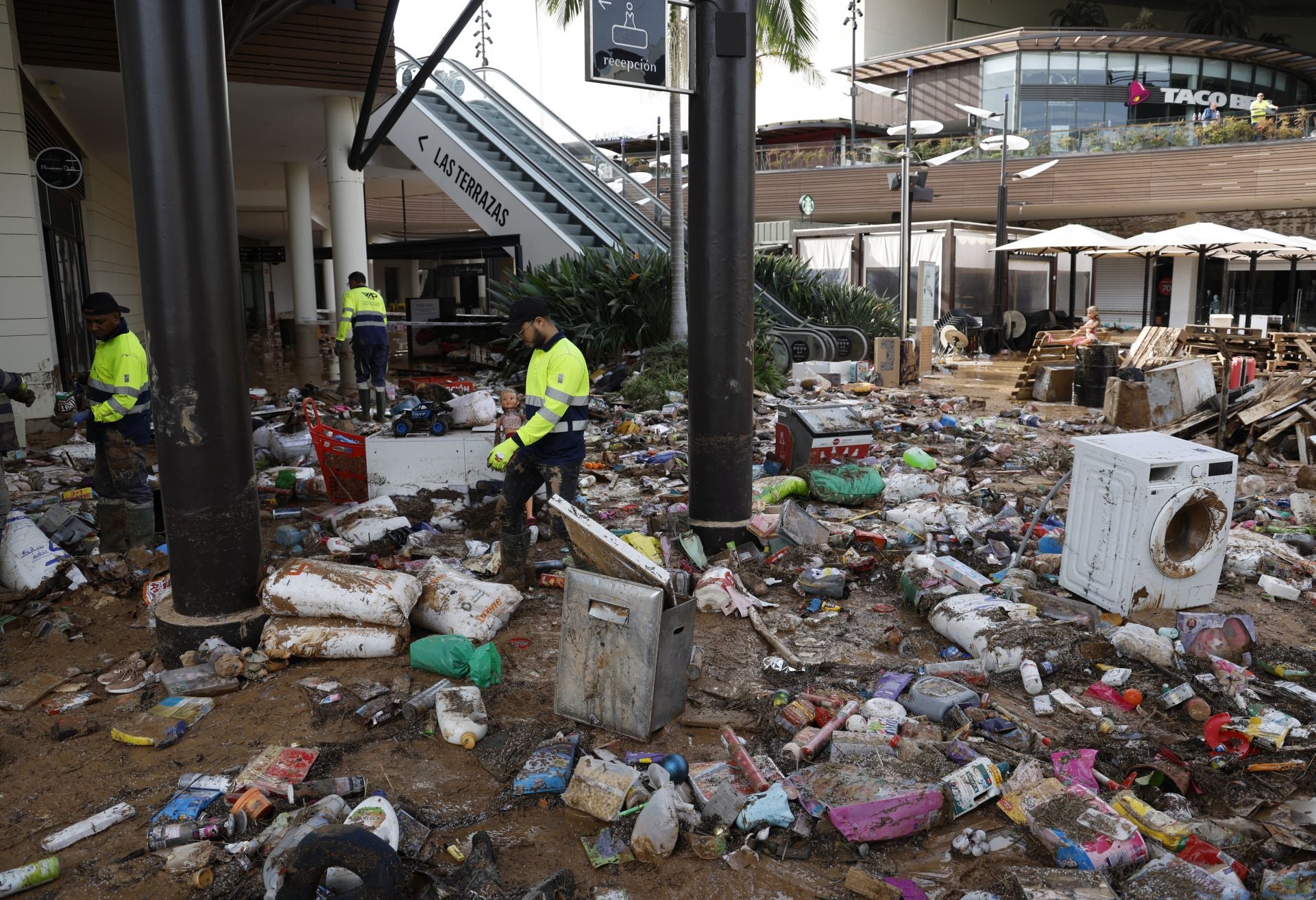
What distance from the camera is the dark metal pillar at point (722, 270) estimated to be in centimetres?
555

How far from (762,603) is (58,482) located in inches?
242

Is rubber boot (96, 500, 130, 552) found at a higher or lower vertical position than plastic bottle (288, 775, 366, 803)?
higher

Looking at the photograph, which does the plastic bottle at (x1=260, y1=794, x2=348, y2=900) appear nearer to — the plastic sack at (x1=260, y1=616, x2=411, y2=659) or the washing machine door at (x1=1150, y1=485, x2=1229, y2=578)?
the plastic sack at (x1=260, y1=616, x2=411, y2=659)

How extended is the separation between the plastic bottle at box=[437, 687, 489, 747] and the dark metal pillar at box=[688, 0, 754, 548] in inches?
97.1

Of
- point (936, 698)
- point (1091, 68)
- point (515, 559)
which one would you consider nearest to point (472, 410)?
point (515, 559)

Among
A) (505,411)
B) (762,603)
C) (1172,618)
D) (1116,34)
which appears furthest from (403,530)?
(1116,34)

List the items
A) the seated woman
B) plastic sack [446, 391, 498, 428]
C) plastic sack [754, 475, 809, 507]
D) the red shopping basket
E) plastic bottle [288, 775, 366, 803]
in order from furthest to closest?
the seated woman
plastic sack [446, 391, 498, 428]
plastic sack [754, 475, 809, 507]
the red shopping basket
plastic bottle [288, 775, 366, 803]

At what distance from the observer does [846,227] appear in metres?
23.5

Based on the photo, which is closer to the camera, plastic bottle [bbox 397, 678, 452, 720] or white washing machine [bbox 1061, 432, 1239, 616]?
plastic bottle [bbox 397, 678, 452, 720]

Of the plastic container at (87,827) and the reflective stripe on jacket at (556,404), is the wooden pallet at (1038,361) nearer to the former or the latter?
the reflective stripe on jacket at (556,404)

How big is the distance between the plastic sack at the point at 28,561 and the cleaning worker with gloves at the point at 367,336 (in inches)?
218

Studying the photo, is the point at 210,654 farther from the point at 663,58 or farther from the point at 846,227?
the point at 846,227

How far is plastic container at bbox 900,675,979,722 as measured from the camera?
3.83m

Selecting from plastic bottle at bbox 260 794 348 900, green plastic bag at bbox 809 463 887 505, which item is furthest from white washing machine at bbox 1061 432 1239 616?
plastic bottle at bbox 260 794 348 900
